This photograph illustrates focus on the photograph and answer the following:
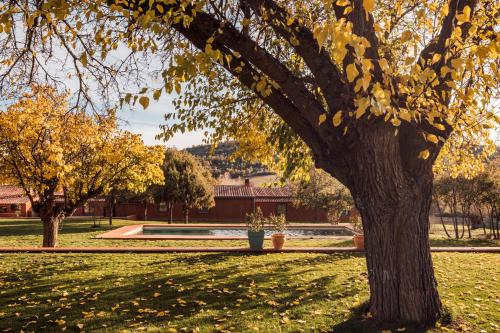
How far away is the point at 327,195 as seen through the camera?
3359 centimetres

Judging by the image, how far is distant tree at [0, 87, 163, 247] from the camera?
14.0m

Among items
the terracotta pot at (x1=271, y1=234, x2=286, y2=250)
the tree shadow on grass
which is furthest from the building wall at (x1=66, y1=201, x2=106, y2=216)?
the tree shadow on grass

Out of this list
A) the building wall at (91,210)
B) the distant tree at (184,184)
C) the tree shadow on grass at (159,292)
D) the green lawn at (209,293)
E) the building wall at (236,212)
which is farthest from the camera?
the building wall at (91,210)

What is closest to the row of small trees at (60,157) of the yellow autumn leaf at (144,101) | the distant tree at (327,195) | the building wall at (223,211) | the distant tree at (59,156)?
the distant tree at (59,156)

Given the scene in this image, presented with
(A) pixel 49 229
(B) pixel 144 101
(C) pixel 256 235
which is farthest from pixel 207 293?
(A) pixel 49 229

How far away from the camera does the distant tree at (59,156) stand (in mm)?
13992

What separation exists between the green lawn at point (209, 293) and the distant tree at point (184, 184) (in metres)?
22.0

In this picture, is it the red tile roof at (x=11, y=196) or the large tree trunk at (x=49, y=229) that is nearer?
the large tree trunk at (x=49, y=229)

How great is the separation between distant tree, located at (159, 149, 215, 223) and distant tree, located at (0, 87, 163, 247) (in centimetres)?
1676

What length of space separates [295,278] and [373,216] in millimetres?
4033

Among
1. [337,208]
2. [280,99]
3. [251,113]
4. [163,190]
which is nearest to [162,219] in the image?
[163,190]

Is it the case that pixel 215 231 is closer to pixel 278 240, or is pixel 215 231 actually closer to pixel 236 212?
pixel 278 240

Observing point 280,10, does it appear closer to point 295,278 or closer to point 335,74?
point 335,74

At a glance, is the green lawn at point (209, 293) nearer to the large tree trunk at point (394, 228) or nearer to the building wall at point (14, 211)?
the large tree trunk at point (394, 228)
